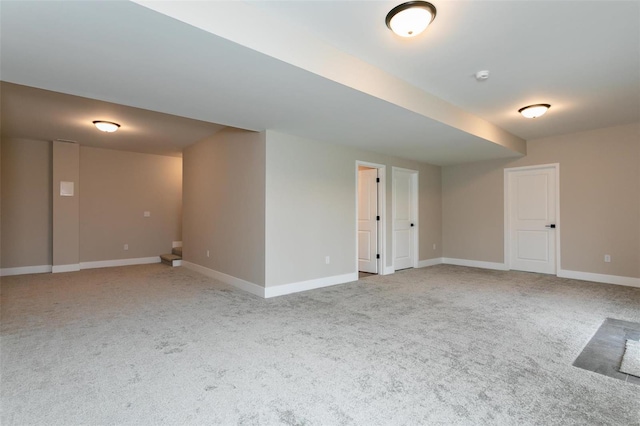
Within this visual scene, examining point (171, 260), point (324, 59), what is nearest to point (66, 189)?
point (171, 260)

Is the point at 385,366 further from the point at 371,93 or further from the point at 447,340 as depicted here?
the point at 371,93

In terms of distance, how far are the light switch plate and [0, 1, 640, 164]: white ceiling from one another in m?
4.28

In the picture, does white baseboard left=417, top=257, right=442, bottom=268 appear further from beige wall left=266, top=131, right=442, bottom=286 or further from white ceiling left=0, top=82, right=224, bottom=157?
white ceiling left=0, top=82, right=224, bottom=157

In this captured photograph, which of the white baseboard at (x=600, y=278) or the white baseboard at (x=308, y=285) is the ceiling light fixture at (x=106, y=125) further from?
the white baseboard at (x=600, y=278)

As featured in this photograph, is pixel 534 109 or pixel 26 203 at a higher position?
pixel 534 109

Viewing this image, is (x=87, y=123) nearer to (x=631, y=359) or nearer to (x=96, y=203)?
(x=96, y=203)

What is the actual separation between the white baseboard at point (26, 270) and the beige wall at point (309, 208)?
16.9 ft

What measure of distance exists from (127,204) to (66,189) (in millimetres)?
1208

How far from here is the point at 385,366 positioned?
239cm

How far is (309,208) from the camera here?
5.00m

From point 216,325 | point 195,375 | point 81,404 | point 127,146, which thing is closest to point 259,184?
point 216,325

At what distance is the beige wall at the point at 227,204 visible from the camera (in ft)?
15.3

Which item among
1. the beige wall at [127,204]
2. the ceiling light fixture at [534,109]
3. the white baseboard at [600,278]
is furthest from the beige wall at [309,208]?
the beige wall at [127,204]

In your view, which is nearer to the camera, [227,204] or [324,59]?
[324,59]
